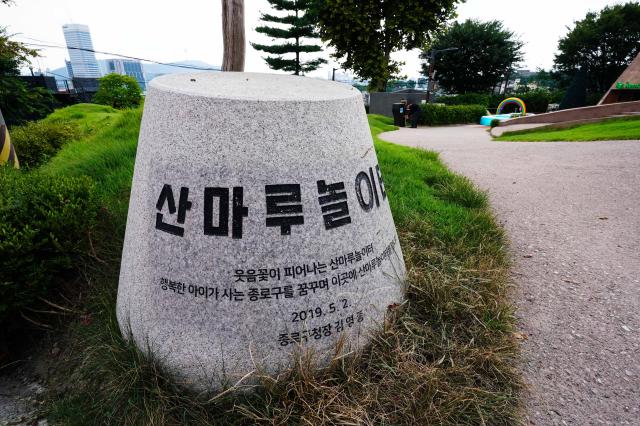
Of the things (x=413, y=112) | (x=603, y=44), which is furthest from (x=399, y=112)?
(x=603, y=44)

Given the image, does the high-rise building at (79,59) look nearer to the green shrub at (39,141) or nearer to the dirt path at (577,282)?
the green shrub at (39,141)

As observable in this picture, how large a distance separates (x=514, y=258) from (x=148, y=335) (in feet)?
12.3

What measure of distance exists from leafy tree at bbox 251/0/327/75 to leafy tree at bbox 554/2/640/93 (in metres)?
23.3

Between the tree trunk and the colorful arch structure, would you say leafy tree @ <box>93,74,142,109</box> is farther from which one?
the colorful arch structure

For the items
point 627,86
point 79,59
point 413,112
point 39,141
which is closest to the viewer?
point 39,141

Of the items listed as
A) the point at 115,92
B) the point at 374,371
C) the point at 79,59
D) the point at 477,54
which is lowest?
the point at 374,371

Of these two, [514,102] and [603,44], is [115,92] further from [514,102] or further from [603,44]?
[603,44]

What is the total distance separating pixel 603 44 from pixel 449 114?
853 inches

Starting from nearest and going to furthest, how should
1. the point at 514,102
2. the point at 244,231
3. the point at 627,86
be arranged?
1. the point at 244,231
2. the point at 627,86
3. the point at 514,102

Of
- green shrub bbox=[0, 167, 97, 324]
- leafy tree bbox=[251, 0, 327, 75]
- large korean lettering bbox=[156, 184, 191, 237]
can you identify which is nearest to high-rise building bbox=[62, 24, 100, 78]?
leafy tree bbox=[251, 0, 327, 75]

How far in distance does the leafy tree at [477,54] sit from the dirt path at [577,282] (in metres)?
33.7

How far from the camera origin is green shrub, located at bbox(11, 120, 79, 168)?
7.96 m

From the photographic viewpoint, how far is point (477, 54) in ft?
120

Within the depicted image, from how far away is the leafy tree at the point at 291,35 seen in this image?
2838 cm
